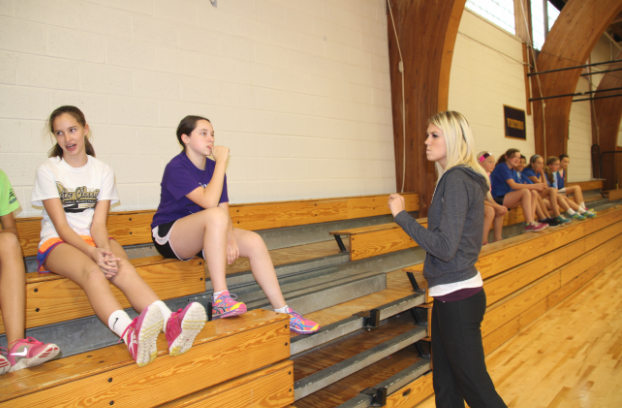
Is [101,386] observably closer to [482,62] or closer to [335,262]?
[335,262]

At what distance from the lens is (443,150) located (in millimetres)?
1479

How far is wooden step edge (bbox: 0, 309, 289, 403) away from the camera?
1089 mm

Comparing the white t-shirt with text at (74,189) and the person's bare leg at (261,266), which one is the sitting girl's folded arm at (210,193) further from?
the white t-shirt with text at (74,189)

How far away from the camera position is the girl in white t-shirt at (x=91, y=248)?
128 cm

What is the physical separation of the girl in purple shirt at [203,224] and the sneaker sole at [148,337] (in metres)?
0.42

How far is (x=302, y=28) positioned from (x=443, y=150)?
99.9 inches

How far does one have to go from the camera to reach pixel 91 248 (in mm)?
1591

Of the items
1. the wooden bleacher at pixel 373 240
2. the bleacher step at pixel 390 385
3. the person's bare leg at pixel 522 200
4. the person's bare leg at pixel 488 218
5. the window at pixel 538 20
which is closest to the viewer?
the bleacher step at pixel 390 385

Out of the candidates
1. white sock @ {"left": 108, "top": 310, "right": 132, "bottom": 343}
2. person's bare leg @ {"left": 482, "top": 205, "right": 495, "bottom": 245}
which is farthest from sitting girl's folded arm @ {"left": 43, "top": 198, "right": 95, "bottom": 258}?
person's bare leg @ {"left": 482, "top": 205, "right": 495, "bottom": 245}

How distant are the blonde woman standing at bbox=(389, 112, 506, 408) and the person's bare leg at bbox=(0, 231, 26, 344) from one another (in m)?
1.24

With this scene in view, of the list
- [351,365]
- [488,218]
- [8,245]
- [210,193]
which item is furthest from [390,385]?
[488,218]

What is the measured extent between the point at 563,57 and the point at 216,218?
7332 millimetres

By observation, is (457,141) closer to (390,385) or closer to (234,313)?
(234,313)

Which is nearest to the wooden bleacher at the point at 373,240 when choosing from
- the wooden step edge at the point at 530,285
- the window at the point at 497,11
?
the wooden step edge at the point at 530,285
